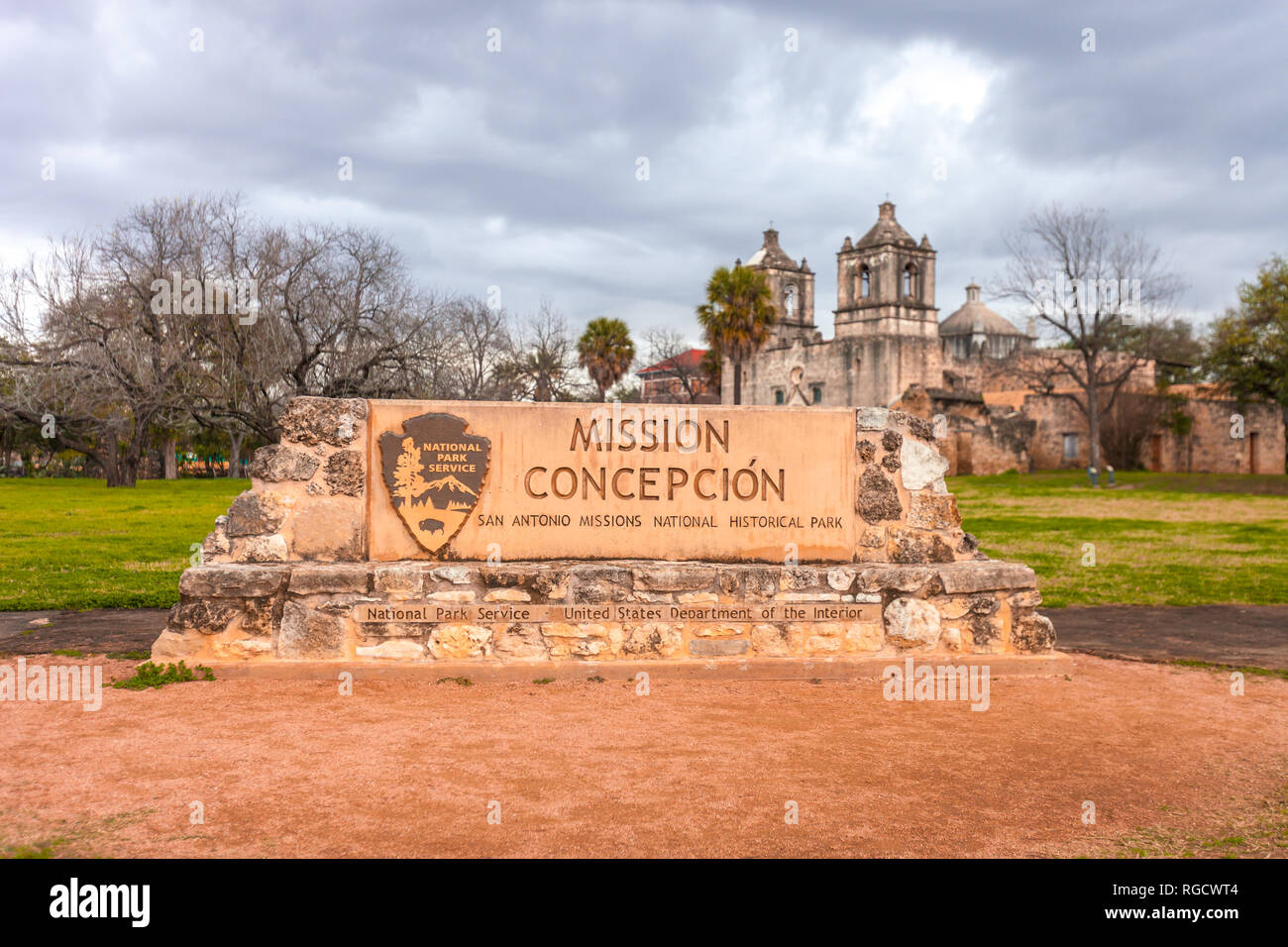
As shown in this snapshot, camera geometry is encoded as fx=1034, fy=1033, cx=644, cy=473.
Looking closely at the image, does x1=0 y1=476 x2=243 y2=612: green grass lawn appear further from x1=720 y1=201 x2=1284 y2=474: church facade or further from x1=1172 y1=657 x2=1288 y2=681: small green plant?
x1=720 y1=201 x2=1284 y2=474: church facade

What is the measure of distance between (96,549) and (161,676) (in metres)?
8.99

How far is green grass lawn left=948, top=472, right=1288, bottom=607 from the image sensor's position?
38.9 feet

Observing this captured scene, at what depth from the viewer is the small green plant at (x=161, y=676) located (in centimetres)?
648

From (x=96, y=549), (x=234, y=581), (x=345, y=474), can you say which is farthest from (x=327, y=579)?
(x=96, y=549)

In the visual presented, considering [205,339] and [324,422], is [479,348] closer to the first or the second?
[205,339]

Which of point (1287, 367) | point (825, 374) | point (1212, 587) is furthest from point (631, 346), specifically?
point (1212, 587)

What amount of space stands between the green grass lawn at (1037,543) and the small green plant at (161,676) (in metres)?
3.56

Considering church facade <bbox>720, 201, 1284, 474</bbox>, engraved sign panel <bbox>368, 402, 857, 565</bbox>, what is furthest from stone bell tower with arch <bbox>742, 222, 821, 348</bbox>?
engraved sign panel <bbox>368, 402, 857, 565</bbox>

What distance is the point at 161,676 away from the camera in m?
6.60

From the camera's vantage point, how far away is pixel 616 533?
7387 millimetres

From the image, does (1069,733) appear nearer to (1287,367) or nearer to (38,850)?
(38,850)

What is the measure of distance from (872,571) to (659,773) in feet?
9.47

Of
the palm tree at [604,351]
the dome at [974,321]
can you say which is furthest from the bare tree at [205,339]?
the dome at [974,321]

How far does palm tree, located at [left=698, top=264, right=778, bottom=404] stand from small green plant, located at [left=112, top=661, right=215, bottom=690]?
4421 centimetres
